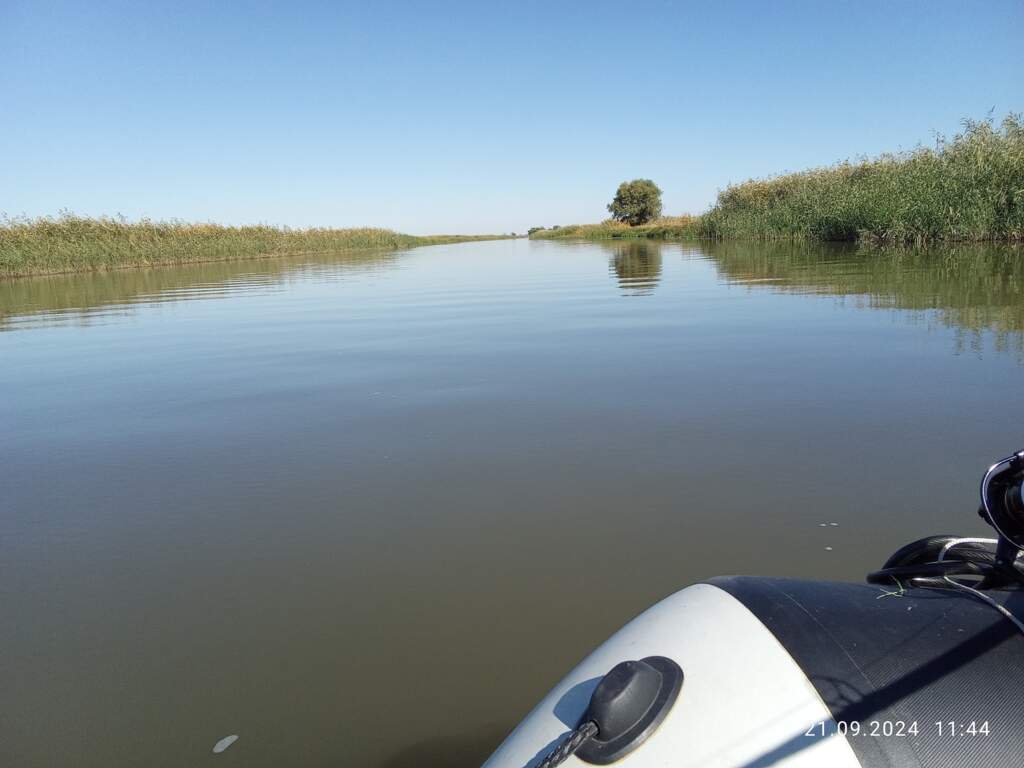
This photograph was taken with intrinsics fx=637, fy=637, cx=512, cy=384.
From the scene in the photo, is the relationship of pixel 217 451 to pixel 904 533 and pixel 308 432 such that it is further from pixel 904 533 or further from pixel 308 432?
pixel 904 533

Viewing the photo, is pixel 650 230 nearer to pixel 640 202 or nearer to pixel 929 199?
pixel 640 202

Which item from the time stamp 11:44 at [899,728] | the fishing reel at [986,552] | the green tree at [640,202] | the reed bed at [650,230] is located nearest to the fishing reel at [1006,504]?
the fishing reel at [986,552]

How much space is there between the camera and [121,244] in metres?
27.7

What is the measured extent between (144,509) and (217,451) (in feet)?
2.47

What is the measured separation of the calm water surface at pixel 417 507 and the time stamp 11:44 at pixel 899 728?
104 centimetres

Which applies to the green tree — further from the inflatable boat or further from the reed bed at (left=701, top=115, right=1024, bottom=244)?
the inflatable boat

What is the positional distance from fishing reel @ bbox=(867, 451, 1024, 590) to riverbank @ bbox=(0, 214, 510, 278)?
94.2 ft

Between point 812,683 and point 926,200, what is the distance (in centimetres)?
1733

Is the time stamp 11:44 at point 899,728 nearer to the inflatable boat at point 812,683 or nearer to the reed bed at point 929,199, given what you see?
the inflatable boat at point 812,683

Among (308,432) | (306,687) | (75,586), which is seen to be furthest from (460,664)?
(308,432)

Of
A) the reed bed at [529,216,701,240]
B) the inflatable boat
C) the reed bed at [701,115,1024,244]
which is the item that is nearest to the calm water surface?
the inflatable boat

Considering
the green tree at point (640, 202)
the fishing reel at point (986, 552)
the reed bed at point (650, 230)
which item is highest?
the green tree at point (640, 202)

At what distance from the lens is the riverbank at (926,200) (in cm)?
1389

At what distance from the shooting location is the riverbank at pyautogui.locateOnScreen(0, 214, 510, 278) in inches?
961
